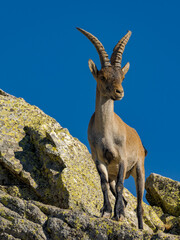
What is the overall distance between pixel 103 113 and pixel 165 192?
7008 millimetres

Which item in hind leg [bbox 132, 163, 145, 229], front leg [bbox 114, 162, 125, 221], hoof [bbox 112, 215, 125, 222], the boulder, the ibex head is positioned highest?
the ibex head

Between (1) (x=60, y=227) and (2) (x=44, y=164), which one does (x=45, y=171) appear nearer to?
(2) (x=44, y=164)

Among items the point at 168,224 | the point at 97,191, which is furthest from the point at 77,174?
the point at 168,224

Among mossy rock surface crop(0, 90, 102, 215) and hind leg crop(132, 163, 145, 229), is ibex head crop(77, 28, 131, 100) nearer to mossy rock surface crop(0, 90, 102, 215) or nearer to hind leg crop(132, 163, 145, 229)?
mossy rock surface crop(0, 90, 102, 215)

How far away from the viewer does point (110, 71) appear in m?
12.6

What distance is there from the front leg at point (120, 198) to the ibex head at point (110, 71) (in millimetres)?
2399

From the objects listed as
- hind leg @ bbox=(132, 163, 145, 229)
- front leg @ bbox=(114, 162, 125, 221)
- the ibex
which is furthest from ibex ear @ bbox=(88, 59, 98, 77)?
hind leg @ bbox=(132, 163, 145, 229)

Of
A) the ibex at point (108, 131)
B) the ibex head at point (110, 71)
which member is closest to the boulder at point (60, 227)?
the ibex at point (108, 131)

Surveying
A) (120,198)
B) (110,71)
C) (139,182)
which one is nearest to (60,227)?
(120,198)

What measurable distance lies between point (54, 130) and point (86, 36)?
13.1 ft

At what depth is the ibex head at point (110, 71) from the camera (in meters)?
12.2

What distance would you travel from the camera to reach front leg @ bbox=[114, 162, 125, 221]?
11989 mm

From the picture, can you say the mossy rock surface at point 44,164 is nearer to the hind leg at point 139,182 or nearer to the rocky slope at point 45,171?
the rocky slope at point 45,171

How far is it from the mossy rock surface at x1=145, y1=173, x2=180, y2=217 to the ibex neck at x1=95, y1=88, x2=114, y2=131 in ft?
21.4
